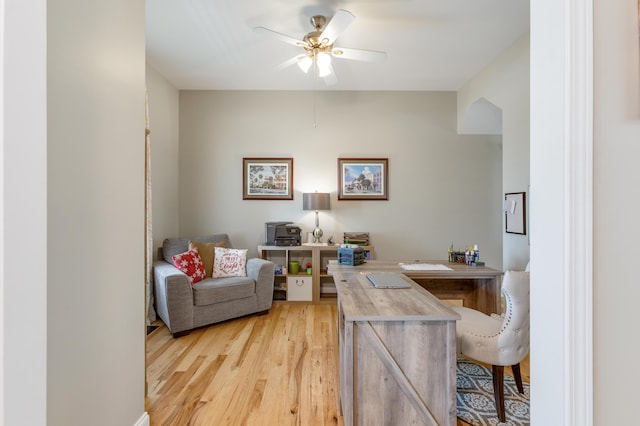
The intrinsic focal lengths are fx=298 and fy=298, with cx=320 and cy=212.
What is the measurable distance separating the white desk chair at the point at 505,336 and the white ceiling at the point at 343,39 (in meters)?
2.25

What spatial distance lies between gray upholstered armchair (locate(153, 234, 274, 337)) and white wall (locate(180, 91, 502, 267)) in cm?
81

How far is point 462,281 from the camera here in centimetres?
287

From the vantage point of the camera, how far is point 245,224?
171 inches

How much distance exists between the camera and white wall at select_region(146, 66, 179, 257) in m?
3.64

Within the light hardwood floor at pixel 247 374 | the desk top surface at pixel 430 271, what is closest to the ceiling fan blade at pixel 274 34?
the desk top surface at pixel 430 271

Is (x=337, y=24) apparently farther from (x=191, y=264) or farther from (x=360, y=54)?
(x=191, y=264)

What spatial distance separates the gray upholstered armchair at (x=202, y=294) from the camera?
2980 mm

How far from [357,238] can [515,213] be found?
1855 millimetres
